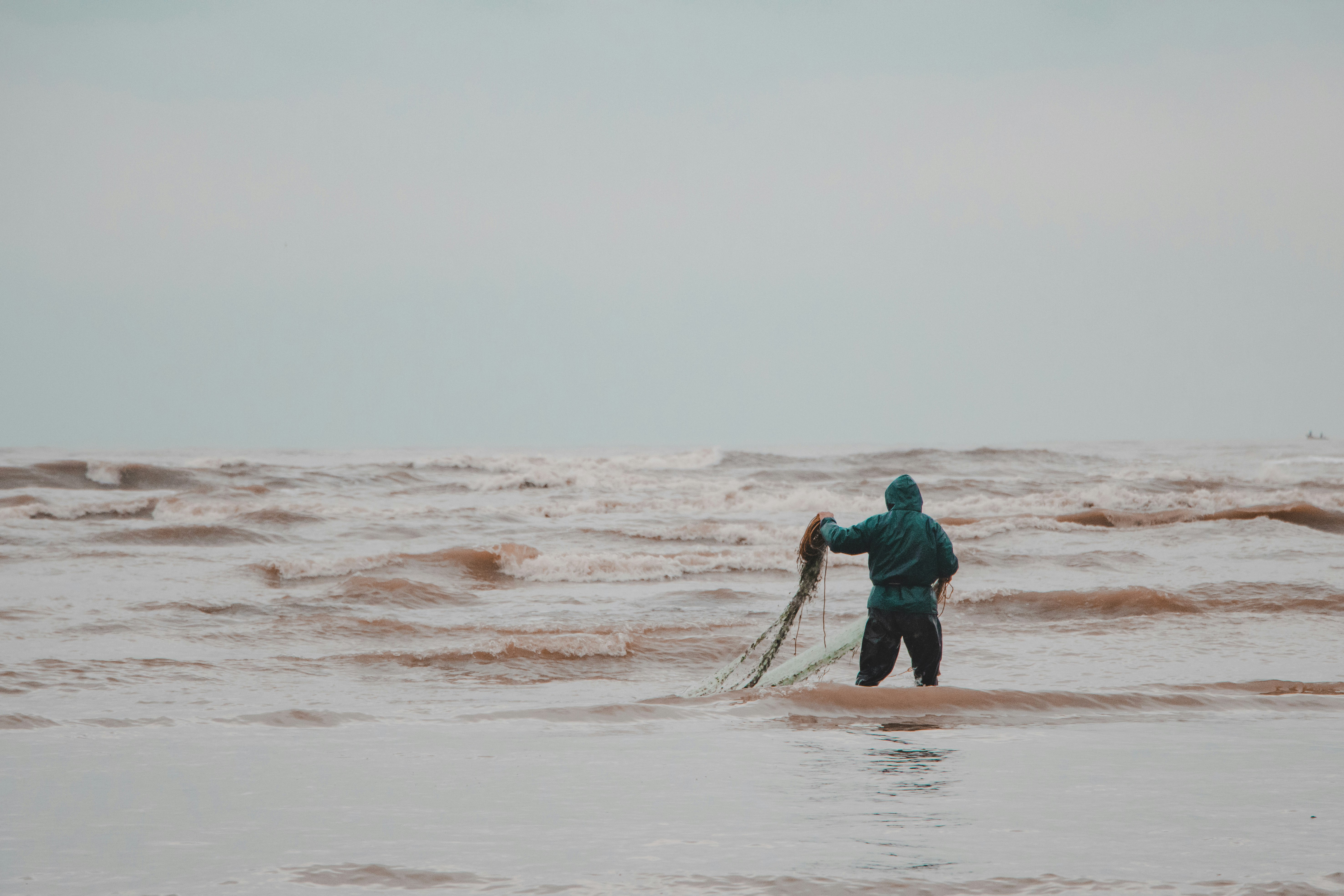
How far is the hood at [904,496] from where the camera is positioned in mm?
7555

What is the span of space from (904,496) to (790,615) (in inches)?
57.0

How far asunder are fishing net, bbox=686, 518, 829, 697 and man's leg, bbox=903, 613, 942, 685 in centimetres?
72

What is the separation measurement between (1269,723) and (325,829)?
6.05m

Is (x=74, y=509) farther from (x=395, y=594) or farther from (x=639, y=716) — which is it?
(x=639, y=716)

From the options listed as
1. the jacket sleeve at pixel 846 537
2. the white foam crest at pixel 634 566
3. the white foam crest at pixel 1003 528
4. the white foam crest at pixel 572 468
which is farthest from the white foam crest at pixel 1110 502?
the jacket sleeve at pixel 846 537

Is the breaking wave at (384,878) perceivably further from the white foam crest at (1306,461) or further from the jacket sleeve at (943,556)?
the white foam crest at (1306,461)

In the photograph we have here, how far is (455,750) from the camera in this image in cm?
653

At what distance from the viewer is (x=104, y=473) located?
32.8 meters

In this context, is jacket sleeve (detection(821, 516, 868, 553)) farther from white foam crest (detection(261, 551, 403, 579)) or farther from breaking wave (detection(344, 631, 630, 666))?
white foam crest (detection(261, 551, 403, 579))

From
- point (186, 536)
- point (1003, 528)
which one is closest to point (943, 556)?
point (1003, 528)

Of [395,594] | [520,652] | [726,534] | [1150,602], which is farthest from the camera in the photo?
[726,534]

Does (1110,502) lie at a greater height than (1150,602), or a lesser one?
greater

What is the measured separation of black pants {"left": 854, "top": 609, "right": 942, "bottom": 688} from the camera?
760 cm

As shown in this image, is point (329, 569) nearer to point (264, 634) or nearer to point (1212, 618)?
point (264, 634)
